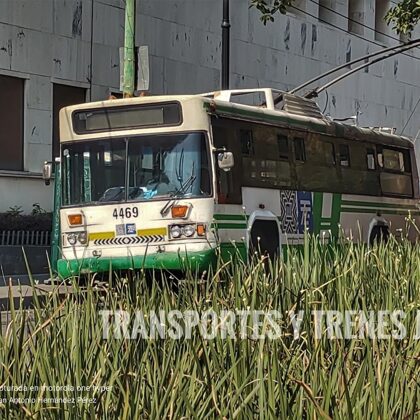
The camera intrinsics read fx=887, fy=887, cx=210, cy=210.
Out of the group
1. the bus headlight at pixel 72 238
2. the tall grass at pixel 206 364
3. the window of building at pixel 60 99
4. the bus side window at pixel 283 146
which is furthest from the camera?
the window of building at pixel 60 99

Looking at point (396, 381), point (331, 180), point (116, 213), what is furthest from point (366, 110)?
point (396, 381)

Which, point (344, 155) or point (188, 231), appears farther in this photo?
point (344, 155)

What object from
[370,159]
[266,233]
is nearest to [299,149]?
[266,233]

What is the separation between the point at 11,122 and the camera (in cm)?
1969

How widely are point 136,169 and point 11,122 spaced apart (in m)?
8.49

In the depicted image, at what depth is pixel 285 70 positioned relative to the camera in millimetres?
28312

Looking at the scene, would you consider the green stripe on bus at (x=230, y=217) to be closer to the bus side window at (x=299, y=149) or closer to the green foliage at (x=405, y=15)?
the bus side window at (x=299, y=149)

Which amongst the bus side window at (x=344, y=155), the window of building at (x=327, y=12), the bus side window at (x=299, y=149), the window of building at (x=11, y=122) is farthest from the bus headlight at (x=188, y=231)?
the window of building at (x=327, y=12)

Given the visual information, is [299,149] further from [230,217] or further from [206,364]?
[206,364]

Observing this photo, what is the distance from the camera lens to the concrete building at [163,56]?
19734mm

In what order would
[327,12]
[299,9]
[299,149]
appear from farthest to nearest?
[327,12] → [299,9] → [299,149]

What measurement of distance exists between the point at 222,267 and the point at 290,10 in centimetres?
2495

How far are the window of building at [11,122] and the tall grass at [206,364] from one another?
50.9ft

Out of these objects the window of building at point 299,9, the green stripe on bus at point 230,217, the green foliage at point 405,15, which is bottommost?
the green stripe on bus at point 230,217
